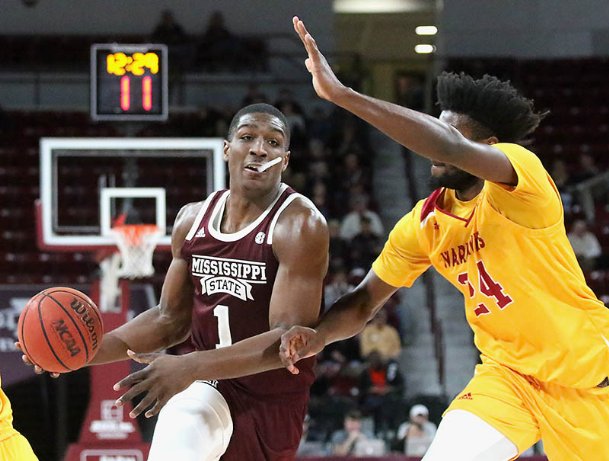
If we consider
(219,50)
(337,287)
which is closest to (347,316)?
(337,287)

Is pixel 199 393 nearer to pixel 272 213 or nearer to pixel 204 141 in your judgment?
pixel 272 213

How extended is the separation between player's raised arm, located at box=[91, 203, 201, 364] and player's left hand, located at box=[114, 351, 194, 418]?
A: 2.44 ft

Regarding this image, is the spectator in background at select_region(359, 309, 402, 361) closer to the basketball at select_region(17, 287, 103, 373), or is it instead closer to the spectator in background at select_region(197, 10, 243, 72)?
the spectator in background at select_region(197, 10, 243, 72)

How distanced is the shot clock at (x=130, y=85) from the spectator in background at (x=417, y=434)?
3.26 m

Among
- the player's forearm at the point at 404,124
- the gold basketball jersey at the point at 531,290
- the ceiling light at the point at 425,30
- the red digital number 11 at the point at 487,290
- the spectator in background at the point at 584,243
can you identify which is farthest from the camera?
the ceiling light at the point at 425,30

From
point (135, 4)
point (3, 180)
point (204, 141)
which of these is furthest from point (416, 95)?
point (204, 141)

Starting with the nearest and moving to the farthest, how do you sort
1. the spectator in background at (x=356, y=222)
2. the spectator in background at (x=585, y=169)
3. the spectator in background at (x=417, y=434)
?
the spectator in background at (x=417, y=434) < the spectator in background at (x=356, y=222) < the spectator in background at (x=585, y=169)

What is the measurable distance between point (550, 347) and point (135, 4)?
547 inches

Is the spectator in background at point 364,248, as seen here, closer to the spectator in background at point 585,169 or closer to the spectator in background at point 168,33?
the spectator in background at point 585,169

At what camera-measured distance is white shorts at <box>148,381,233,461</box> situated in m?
4.21

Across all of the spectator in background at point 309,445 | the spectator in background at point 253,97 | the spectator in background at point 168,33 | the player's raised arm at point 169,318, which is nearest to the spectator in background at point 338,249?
the spectator in background at point 253,97

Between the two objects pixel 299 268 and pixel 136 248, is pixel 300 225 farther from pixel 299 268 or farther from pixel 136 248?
pixel 136 248

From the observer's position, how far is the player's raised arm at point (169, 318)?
478 cm

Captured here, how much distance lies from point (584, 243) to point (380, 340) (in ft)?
9.57
